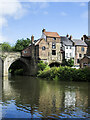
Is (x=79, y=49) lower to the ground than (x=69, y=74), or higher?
higher

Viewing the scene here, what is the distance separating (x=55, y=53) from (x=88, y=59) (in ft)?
41.9

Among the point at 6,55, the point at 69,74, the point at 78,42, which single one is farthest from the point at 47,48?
the point at 69,74

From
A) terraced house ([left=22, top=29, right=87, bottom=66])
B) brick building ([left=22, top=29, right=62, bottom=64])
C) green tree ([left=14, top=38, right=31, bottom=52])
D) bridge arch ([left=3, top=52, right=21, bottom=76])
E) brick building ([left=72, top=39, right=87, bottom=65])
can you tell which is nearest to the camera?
bridge arch ([left=3, top=52, right=21, bottom=76])

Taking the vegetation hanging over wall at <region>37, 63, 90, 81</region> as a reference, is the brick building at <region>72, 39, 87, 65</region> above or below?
above

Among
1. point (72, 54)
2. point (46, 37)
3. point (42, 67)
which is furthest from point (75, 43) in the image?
point (42, 67)

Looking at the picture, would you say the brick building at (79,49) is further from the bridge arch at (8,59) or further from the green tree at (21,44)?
the green tree at (21,44)

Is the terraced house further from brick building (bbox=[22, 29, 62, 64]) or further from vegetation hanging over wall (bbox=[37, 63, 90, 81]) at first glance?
vegetation hanging over wall (bbox=[37, 63, 90, 81])

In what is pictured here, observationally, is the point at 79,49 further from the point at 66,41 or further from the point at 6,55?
the point at 6,55

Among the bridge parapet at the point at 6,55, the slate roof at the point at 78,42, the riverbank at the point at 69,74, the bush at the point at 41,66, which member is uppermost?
the slate roof at the point at 78,42

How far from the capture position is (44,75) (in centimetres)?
4384

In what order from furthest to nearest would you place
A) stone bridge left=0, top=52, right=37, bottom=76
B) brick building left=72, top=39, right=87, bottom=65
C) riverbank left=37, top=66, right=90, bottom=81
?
1. brick building left=72, top=39, right=87, bottom=65
2. stone bridge left=0, top=52, right=37, bottom=76
3. riverbank left=37, top=66, right=90, bottom=81

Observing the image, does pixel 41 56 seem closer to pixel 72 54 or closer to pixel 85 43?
pixel 72 54

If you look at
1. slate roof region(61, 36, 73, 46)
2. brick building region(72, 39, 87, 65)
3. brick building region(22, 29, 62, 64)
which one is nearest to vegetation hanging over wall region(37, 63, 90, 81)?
brick building region(22, 29, 62, 64)

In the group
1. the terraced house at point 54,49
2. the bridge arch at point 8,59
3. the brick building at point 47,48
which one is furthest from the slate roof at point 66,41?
the bridge arch at point 8,59
